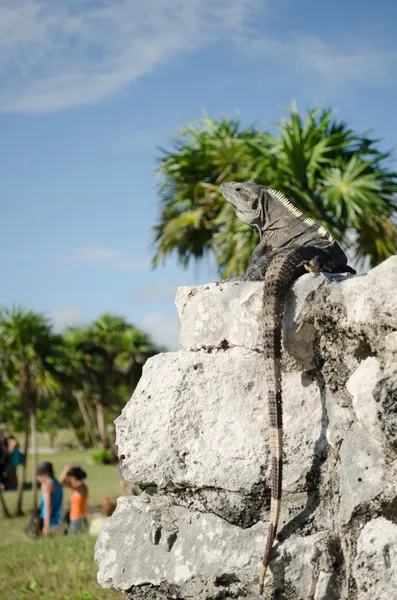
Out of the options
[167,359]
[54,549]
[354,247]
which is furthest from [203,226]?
[167,359]

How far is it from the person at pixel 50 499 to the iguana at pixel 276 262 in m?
8.24

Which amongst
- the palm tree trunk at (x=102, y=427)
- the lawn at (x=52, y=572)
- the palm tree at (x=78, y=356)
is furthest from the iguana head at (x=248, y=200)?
the palm tree trunk at (x=102, y=427)

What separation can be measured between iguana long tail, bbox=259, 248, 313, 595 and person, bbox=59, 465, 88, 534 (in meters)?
8.92

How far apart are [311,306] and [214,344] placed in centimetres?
56

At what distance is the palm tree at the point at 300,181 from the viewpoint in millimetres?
17062

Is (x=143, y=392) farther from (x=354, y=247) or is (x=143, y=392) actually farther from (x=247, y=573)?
(x=354, y=247)

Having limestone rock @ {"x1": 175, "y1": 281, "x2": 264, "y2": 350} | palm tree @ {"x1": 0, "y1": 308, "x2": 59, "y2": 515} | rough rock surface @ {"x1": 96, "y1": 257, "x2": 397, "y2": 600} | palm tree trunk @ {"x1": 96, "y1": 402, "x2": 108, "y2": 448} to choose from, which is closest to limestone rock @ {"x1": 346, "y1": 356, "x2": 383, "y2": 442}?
rough rock surface @ {"x1": 96, "y1": 257, "x2": 397, "y2": 600}

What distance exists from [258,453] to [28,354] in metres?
24.2

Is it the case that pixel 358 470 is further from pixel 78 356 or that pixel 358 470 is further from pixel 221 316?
pixel 78 356

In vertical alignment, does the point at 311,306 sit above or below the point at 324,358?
above

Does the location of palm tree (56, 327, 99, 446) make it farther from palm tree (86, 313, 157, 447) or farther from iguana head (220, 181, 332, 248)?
iguana head (220, 181, 332, 248)

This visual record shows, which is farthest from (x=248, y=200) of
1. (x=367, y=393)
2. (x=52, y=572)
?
(x=52, y=572)

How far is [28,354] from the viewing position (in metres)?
26.8

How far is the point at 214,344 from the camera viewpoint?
3.70m
